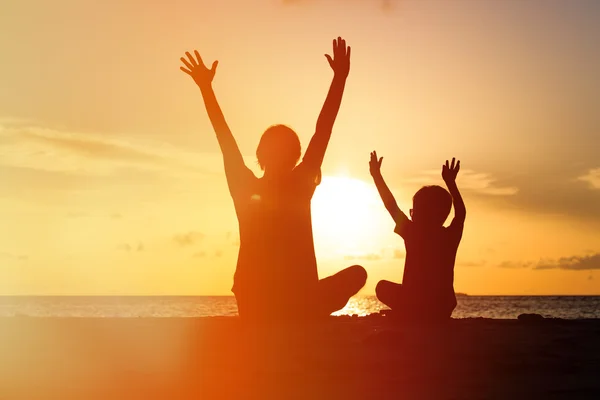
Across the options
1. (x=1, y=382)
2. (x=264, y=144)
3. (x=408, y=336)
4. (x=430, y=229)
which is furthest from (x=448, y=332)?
(x=1, y=382)

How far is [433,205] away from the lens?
289 inches

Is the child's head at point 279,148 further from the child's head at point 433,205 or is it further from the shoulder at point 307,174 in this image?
the child's head at point 433,205

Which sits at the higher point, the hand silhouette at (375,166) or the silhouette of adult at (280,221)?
the hand silhouette at (375,166)

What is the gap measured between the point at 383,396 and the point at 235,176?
9.99 ft

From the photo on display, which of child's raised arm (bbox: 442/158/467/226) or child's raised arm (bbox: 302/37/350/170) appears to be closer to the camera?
child's raised arm (bbox: 302/37/350/170)

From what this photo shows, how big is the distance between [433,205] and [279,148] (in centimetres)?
215

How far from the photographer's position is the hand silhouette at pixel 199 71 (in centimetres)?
650

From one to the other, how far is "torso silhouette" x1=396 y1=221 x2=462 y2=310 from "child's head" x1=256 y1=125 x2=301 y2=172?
2.01 m

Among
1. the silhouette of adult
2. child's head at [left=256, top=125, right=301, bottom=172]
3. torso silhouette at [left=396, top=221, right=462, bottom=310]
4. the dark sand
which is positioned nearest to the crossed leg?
the silhouette of adult

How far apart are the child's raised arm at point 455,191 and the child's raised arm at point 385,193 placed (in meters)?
0.53

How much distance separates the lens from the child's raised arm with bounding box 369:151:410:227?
7621mm

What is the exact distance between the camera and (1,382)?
12.7 feet

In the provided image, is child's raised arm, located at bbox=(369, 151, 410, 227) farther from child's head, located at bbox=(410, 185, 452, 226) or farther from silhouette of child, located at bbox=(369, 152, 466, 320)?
child's head, located at bbox=(410, 185, 452, 226)

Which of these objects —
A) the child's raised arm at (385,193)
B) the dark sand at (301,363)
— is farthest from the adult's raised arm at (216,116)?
the child's raised arm at (385,193)
